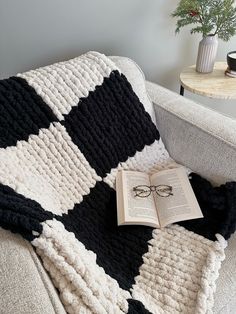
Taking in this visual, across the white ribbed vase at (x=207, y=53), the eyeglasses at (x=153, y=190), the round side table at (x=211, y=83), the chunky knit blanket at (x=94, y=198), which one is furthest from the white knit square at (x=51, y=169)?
the white ribbed vase at (x=207, y=53)

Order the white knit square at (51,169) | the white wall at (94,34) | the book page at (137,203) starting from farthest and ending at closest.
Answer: the white wall at (94,34) < the book page at (137,203) < the white knit square at (51,169)

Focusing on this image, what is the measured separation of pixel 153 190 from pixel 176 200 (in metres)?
0.09

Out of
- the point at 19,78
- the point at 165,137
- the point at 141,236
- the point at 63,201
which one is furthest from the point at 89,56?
the point at 141,236

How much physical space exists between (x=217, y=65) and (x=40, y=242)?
4.14 ft

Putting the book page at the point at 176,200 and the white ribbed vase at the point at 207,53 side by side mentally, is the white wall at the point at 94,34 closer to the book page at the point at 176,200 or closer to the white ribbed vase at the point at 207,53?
the white ribbed vase at the point at 207,53

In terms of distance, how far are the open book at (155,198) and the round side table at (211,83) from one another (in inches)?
16.6

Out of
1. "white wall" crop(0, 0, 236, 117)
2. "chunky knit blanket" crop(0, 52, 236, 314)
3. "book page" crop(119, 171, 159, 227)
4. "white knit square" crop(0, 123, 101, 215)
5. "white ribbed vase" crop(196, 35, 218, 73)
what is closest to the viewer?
"chunky knit blanket" crop(0, 52, 236, 314)

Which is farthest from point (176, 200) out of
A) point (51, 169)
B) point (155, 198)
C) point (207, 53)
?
point (207, 53)

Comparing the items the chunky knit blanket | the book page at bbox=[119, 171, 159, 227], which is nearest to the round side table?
the chunky knit blanket

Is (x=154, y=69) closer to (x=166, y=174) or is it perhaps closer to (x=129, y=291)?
(x=166, y=174)

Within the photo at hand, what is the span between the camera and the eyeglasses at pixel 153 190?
3.29 feet

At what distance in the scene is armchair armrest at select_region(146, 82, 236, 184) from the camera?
101 centimetres

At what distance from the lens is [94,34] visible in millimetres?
1381

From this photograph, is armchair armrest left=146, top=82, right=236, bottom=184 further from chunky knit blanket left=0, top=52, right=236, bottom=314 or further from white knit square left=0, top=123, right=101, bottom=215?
white knit square left=0, top=123, right=101, bottom=215
